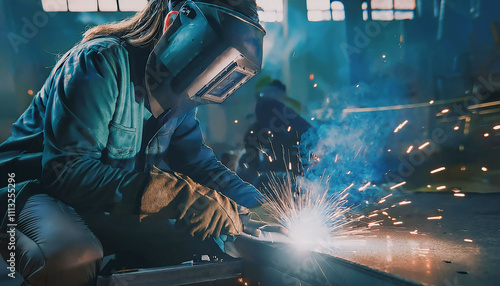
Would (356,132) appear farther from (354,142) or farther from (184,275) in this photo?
(184,275)

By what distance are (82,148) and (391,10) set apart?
16.5 ft

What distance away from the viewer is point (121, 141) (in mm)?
1887

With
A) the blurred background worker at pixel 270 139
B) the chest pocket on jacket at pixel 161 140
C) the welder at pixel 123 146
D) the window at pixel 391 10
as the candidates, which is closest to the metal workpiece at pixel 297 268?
the welder at pixel 123 146

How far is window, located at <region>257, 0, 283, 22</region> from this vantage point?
12.7 ft

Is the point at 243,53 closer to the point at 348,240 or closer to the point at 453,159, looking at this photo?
the point at 348,240

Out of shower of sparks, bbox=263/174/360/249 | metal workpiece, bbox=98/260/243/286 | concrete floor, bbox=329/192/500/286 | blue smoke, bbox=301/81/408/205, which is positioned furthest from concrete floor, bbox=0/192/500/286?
blue smoke, bbox=301/81/408/205

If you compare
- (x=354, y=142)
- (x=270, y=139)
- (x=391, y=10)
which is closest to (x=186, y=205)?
(x=270, y=139)

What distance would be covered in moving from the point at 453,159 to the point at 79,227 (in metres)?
4.30

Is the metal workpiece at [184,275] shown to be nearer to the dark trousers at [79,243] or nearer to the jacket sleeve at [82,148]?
the dark trousers at [79,243]

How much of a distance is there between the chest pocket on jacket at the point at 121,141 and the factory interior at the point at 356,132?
685 mm

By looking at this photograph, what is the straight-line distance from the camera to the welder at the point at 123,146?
4.93 feet

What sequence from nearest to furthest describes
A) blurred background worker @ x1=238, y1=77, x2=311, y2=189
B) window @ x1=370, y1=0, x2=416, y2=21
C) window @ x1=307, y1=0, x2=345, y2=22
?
blurred background worker @ x1=238, y1=77, x2=311, y2=189 < window @ x1=307, y1=0, x2=345, y2=22 < window @ x1=370, y1=0, x2=416, y2=21

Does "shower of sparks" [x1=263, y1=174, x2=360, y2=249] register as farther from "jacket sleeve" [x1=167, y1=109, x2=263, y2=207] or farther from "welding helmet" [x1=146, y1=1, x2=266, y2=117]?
"welding helmet" [x1=146, y1=1, x2=266, y2=117]

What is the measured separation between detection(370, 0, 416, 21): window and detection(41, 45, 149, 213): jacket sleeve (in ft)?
14.4
